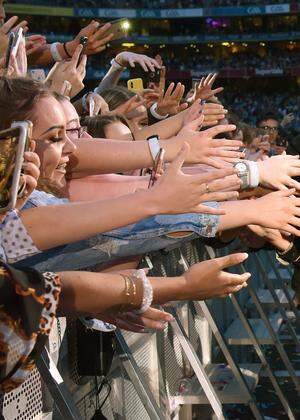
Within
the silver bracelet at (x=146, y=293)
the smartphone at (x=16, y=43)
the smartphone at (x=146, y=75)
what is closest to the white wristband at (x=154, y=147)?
the smartphone at (x=16, y=43)

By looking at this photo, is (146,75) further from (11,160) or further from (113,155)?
(11,160)

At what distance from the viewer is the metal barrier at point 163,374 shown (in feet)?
8.46

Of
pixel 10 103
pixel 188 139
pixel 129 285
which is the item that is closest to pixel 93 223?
pixel 129 285

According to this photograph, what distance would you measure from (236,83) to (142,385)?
53.8 metres

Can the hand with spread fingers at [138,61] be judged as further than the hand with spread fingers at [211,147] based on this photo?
Yes

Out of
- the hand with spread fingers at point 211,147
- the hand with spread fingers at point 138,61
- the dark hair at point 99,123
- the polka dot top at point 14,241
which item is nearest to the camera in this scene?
the polka dot top at point 14,241

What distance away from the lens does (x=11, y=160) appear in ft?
5.89

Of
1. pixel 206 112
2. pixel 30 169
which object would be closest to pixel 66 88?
pixel 206 112

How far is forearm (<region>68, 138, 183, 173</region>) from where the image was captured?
2.80m

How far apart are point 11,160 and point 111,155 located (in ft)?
3.33

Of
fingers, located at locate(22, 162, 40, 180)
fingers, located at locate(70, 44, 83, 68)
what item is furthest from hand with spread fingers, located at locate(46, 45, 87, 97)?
fingers, located at locate(22, 162, 40, 180)

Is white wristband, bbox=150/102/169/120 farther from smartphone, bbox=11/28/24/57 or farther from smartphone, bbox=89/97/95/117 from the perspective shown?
smartphone, bbox=11/28/24/57

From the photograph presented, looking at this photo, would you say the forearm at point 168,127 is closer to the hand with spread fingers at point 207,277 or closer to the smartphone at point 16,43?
the smartphone at point 16,43

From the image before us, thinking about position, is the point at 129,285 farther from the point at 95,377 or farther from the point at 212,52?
the point at 212,52
